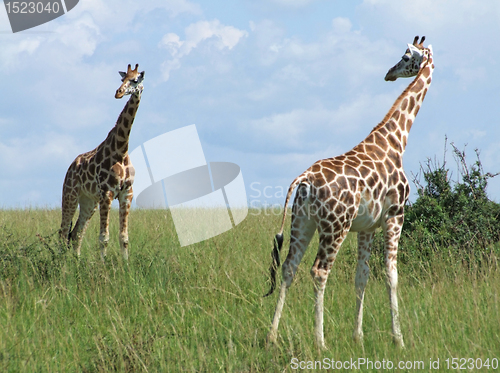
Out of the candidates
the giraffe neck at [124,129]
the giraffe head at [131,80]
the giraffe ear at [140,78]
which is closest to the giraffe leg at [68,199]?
the giraffe neck at [124,129]

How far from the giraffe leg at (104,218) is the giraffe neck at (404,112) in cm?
499

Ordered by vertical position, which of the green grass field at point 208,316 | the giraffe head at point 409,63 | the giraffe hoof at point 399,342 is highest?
the giraffe head at point 409,63

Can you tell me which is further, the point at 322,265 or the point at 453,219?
the point at 453,219

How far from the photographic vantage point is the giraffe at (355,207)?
16.0 ft

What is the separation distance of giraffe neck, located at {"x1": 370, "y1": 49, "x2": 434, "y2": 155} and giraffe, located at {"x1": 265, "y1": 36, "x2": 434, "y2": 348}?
0.04 ft

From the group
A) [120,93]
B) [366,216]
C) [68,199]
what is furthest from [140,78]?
[366,216]

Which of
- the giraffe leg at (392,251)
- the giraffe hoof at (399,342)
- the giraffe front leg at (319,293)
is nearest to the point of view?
the giraffe front leg at (319,293)

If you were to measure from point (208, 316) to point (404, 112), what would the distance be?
11.5 feet

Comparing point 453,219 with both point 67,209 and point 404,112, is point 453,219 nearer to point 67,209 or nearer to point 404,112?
point 404,112

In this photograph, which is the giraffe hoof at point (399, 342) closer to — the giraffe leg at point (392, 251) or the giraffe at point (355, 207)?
the giraffe at point (355, 207)

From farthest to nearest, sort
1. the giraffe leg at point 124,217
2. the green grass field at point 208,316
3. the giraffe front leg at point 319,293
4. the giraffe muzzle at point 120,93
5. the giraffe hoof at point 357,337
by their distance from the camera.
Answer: the giraffe leg at point 124,217, the giraffe muzzle at point 120,93, the giraffe hoof at point 357,337, the giraffe front leg at point 319,293, the green grass field at point 208,316

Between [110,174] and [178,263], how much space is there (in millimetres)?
2354

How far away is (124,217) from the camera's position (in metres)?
8.76

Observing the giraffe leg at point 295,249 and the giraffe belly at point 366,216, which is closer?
the giraffe leg at point 295,249
